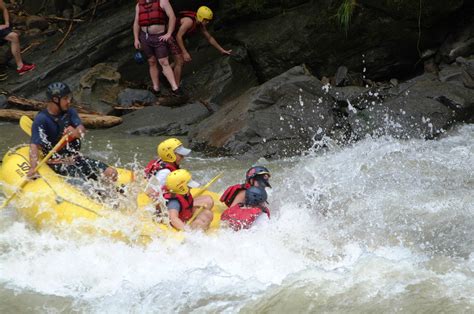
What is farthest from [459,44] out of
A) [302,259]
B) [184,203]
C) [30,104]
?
[30,104]

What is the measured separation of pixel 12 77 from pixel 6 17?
1.20 m

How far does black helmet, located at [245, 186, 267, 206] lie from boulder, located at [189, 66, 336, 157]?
8.20 ft

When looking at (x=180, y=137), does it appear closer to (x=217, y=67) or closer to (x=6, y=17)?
(x=217, y=67)

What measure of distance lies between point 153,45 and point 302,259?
209 inches

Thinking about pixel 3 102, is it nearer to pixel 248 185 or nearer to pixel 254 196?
pixel 248 185

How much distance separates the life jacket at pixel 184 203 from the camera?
589 cm

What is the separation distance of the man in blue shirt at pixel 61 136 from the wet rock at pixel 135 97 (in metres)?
3.94

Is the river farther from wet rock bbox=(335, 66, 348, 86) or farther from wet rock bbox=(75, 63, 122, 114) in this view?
wet rock bbox=(75, 63, 122, 114)

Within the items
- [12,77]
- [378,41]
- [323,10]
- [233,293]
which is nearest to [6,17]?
[12,77]

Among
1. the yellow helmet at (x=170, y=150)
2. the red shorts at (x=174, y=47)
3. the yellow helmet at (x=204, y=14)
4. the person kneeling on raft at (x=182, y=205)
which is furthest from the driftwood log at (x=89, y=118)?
the person kneeling on raft at (x=182, y=205)

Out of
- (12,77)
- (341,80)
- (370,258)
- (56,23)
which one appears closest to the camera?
(370,258)

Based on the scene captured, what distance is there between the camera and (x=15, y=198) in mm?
6328

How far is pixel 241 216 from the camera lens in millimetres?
5926

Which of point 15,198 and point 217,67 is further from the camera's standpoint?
point 217,67
